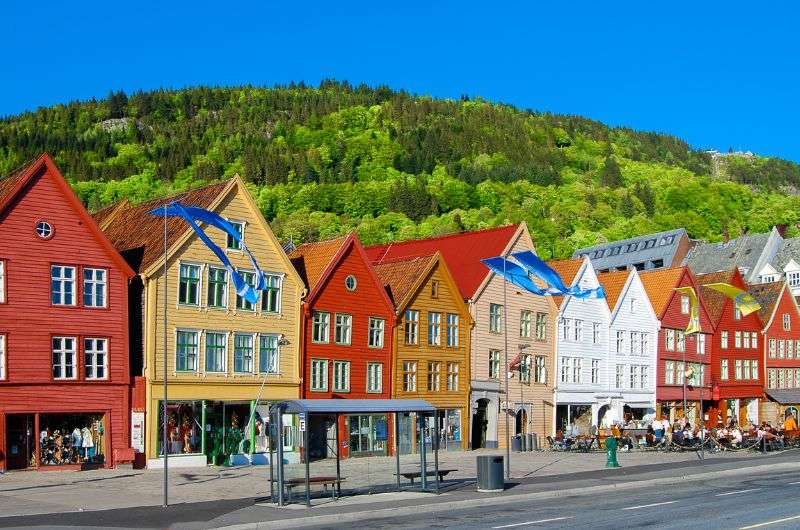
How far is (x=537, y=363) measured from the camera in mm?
71625

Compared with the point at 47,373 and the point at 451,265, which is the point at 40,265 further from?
the point at 451,265

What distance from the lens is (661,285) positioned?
8462cm

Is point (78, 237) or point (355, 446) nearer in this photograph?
point (78, 237)

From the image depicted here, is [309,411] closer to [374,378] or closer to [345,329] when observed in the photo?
[345,329]

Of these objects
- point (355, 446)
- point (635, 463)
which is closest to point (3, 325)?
point (355, 446)

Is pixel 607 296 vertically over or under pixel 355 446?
over

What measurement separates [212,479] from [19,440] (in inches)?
355

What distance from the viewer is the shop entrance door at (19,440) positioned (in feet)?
152

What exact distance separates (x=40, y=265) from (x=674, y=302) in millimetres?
50512

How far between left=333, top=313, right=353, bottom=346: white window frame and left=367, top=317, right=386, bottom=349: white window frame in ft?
4.53

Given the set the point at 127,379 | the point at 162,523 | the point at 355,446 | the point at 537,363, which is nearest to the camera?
the point at 162,523

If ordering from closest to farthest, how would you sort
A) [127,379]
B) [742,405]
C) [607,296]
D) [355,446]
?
1. [127,379]
2. [355,446]
3. [607,296]
4. [742,405]

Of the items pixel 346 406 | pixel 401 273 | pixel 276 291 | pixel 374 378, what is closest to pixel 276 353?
pixel 276 291

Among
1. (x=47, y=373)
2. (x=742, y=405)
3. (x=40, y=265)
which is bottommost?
(x=742, y=405)
